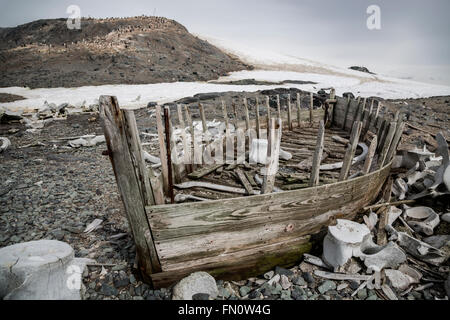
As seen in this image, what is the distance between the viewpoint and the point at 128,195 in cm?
271

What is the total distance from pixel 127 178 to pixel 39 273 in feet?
4.45

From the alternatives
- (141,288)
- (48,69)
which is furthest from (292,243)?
(48,69)

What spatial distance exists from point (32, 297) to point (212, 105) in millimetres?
15664

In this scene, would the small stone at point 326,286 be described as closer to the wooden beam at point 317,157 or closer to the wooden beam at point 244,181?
the wooden beam at point 317,157

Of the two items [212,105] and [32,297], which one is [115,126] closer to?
[32,297]

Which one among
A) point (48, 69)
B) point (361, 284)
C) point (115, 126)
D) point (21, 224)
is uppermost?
point (48, 69)

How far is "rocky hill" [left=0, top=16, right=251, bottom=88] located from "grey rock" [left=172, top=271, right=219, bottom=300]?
28796mm

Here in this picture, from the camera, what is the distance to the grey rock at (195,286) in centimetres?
302

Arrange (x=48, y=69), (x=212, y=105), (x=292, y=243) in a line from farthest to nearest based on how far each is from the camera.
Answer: (x=48, y=69) < (x=212, y=105) < (x=292, y=243)

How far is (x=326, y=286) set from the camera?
338 centimetres

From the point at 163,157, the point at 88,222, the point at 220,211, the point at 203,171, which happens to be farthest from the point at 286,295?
the point at 88,222

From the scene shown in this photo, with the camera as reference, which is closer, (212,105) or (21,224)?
(21,224)

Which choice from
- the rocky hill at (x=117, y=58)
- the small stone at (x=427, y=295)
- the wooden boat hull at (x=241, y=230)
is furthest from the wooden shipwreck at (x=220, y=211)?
the rocky hill at (x=117, y=58)

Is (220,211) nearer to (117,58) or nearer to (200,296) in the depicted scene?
(200,296)
